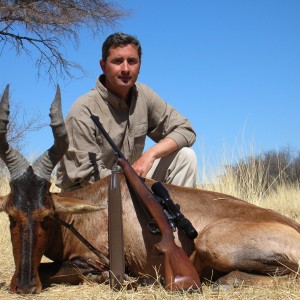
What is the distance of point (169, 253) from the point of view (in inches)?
178

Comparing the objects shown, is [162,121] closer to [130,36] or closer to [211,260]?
[130,36]

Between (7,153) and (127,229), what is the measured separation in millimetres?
1276

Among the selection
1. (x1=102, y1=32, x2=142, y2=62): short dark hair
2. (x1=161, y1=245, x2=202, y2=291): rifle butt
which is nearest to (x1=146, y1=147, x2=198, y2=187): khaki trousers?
(x1=102, y1=32, x2=142, y2=62): short dark hair

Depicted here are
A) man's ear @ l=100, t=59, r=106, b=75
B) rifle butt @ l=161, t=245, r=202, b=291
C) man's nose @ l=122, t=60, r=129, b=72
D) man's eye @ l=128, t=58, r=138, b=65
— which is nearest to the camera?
rifle butt @ l=161, t=245, r=202, b=291

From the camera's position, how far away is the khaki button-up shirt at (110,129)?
6062 millimetres

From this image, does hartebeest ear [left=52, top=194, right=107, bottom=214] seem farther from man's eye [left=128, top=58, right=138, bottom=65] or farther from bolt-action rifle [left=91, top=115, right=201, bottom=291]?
man's eye [left=128, top=58, right=138, bottom=65]

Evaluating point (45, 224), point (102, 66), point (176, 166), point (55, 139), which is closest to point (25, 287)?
point (45, 224)

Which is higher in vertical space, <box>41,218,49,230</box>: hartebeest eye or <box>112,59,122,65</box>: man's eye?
<box>112,59,122,65</box>: man's eye

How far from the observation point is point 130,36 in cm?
657

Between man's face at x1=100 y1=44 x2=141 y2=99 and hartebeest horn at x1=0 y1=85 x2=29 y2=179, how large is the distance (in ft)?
6.02

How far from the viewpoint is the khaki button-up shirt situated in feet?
19.9

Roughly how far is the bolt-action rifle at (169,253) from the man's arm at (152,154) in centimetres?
104

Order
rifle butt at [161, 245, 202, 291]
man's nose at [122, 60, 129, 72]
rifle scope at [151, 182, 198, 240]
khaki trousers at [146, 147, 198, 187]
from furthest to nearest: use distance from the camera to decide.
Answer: khaki trousers at [146, 147, 198, 187] < man's nose at [122, 60, 129, 72] < rifle scope at [151, 182, 198, 240] < rifle butt at [161, 245, 202, 291]

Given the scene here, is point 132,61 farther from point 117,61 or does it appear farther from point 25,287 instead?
point 25,287
